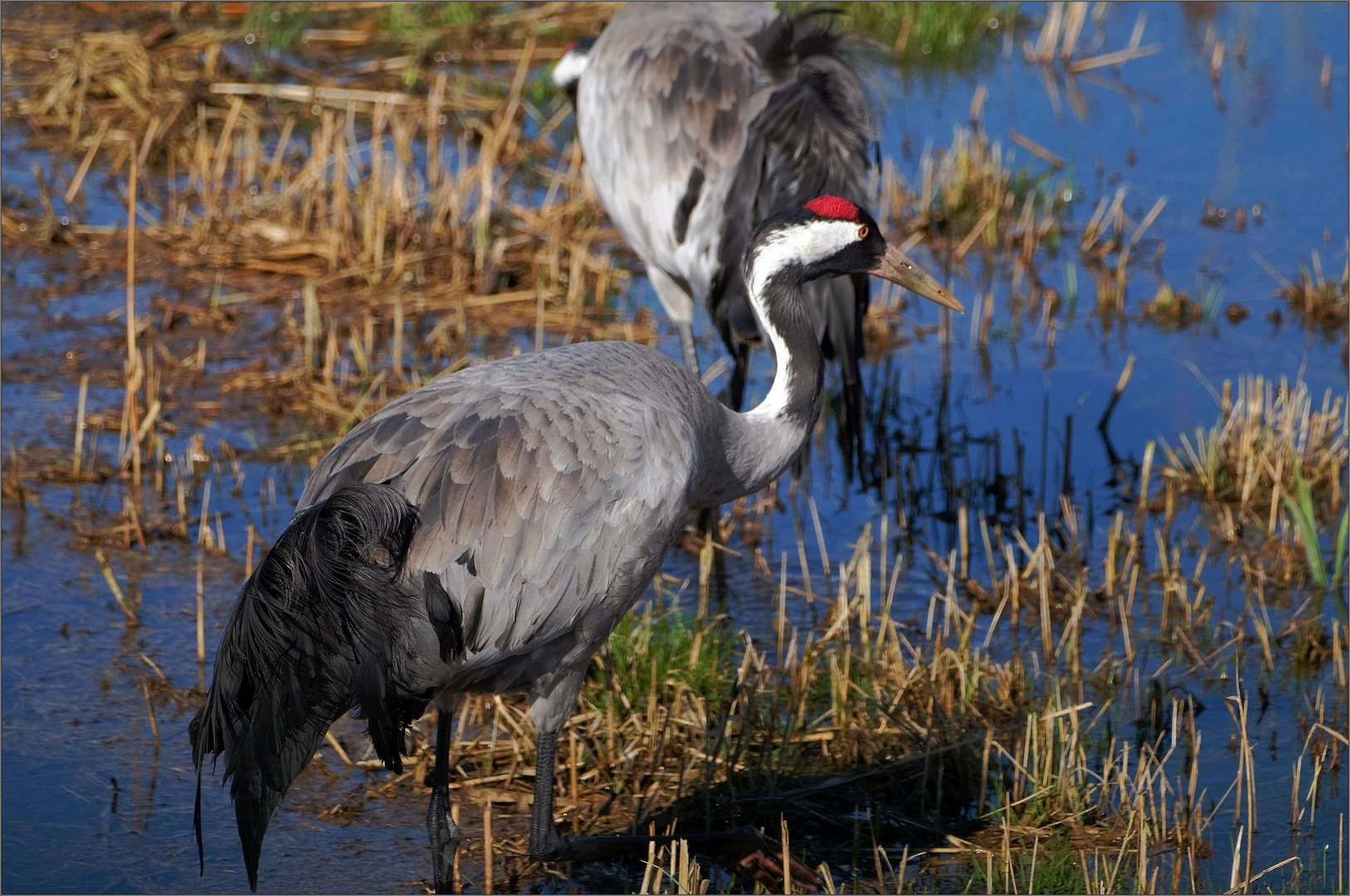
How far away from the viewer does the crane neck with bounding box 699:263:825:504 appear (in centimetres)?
404

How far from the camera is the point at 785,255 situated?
4.09 m

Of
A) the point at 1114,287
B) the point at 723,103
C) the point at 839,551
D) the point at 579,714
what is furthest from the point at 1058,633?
the point at 1114,287

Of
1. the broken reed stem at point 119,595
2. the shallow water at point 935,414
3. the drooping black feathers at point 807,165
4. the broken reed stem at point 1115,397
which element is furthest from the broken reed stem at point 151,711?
the broken reed stem at point 1115,397

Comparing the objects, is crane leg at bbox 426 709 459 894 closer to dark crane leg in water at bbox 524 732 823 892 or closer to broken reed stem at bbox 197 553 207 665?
dark crane leg in water at bbox 524 732 823 892

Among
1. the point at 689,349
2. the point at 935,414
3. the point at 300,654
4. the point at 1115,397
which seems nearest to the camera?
the point at 300,654

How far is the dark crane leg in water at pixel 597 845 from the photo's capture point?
3705 mm

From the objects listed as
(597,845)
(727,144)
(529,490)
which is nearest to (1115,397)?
(727,144)

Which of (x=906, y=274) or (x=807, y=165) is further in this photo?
(x=807, y=165)

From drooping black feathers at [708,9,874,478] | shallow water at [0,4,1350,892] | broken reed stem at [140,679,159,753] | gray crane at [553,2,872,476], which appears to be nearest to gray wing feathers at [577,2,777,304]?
gray crane at [553,2,872,476]

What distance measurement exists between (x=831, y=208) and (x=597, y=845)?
1.61 m

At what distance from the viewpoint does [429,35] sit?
9.93 metres

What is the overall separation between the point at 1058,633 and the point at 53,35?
7034 mm

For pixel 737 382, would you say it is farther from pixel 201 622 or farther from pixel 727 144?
pixel 201 622

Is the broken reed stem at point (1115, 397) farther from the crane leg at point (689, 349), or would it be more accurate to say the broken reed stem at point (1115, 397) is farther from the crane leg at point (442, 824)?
the crane leg at point (442, 824)
